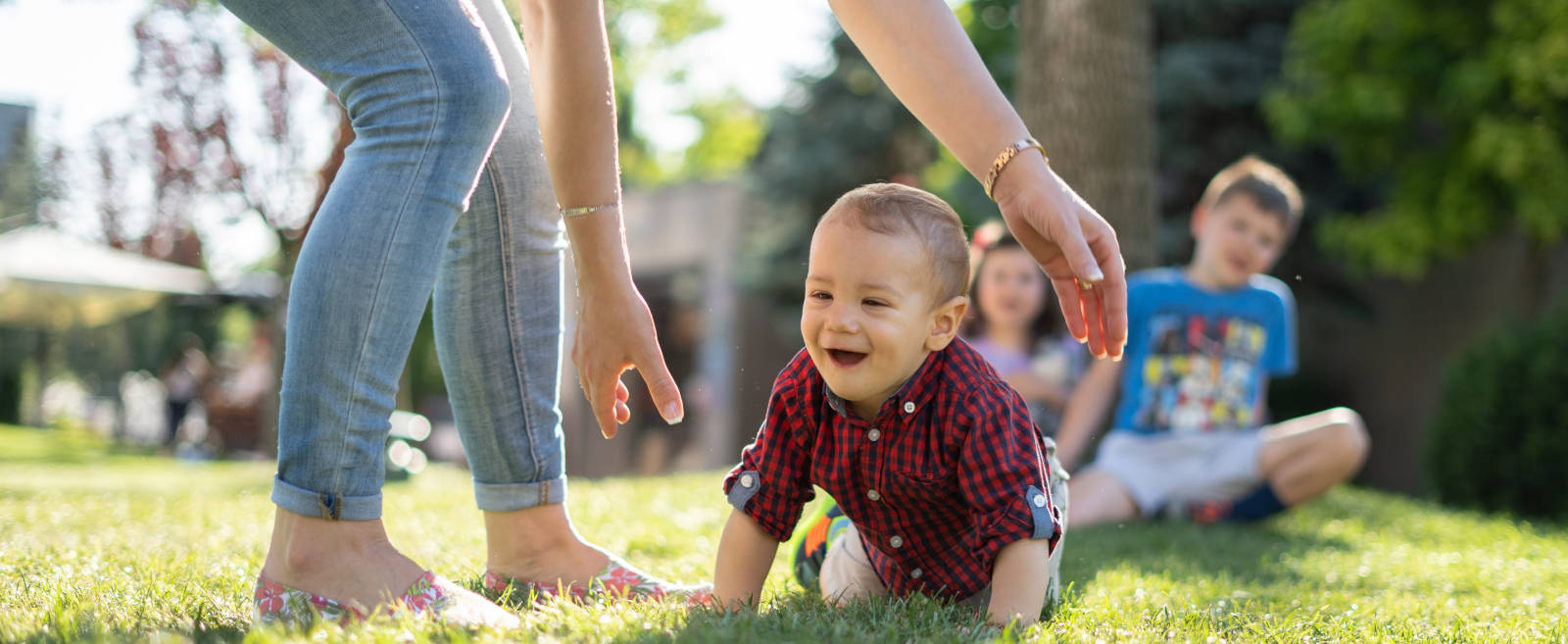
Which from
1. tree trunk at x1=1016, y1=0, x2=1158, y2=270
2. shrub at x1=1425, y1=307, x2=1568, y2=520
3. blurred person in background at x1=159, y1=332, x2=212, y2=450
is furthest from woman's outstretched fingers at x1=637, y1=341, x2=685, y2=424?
blurred person in background at x1=159, y1=332, x2=212, y2=450

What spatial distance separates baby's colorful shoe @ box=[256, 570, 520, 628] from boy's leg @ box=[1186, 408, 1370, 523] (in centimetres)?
350

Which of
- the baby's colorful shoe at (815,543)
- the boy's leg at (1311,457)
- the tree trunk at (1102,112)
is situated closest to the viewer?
the baby's colorful shoe at (815,543)

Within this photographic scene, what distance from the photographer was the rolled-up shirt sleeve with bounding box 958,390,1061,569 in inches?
74.5

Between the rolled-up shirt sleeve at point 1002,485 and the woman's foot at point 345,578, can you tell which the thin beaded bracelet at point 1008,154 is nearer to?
the rolled-up shirt sleeve at point 1002,485

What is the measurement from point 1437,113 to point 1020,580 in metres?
10.3

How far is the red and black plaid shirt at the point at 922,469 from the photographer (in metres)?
1.93

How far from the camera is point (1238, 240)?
465 centimetres

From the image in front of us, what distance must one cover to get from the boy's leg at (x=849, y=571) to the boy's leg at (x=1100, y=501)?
2.25 metres

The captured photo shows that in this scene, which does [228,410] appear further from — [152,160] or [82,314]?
[82,314]

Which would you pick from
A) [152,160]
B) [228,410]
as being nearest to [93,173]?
[152,160]

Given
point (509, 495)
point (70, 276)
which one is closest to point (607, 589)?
point (509, 495)

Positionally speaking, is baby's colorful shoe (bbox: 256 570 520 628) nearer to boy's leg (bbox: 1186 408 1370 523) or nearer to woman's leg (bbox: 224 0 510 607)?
woman's leg (bbox: 224 0 510 607)

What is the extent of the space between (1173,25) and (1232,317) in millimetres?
8925

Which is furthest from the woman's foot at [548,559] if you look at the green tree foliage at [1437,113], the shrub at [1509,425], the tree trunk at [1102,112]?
the green tree foliage at [1437,113]
